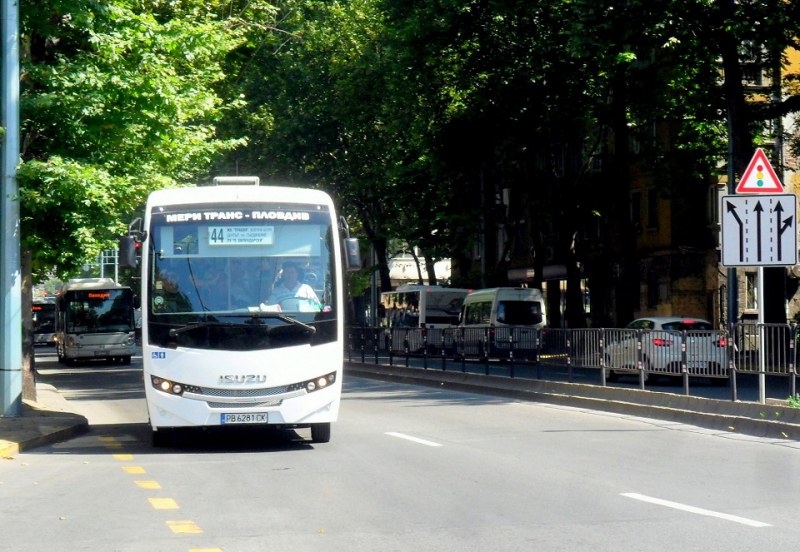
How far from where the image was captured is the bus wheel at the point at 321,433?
16234 millimetres

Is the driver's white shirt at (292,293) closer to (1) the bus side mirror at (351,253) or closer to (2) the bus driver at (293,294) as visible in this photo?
(2) the bus driver at (293,294)

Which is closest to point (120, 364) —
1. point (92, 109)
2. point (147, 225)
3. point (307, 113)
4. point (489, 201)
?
point (307, 113)

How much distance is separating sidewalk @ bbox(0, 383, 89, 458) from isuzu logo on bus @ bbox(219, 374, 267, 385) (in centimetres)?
257

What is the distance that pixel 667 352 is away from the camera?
21.1 meters

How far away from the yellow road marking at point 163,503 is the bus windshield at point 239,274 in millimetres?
4133

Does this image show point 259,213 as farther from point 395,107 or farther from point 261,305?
point 395,107

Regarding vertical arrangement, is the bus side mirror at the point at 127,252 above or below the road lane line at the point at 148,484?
above

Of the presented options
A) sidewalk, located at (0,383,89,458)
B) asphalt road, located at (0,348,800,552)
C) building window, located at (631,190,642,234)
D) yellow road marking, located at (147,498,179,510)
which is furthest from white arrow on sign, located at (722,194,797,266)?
building window, located at (631,190,642,234)

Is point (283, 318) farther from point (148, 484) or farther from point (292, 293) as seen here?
point (148, 484)

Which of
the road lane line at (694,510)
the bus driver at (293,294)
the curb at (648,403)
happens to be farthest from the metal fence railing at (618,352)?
the road lane line at (694,510)

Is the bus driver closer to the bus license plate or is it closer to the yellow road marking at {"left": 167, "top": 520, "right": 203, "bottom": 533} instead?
the bus license plate

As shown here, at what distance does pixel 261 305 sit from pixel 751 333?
7.06m

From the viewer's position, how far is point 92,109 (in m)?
20.0

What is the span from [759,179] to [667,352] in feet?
12.8
